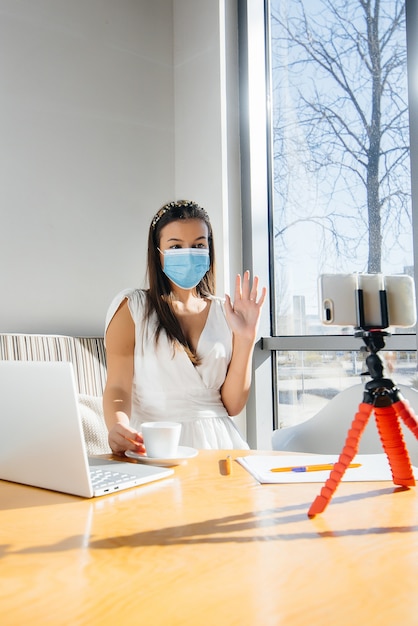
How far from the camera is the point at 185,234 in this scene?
1946 millimetres

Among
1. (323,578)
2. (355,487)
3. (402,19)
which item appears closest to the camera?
(323,578)

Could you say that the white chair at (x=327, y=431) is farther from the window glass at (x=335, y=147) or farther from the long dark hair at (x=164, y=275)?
the window glass at (x=335, y=147)

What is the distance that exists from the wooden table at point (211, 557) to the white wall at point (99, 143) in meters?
1.83

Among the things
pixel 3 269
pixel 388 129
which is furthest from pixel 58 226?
pixel 388 129

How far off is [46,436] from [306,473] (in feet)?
1.54

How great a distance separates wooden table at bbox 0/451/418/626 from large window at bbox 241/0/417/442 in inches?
59.7

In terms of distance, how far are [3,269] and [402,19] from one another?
79.0 inches

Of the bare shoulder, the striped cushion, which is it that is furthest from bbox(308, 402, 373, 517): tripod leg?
the striped cushion

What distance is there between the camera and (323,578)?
588 mm

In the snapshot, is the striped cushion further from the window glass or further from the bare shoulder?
the window glass

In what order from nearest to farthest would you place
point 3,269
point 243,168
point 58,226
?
point 3,269 < point 58,226 < point 243,168

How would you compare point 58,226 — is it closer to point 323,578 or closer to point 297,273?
point 297,273

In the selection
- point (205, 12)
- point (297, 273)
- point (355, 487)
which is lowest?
point (355, 487)

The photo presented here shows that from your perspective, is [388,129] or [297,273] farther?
[297,273]
